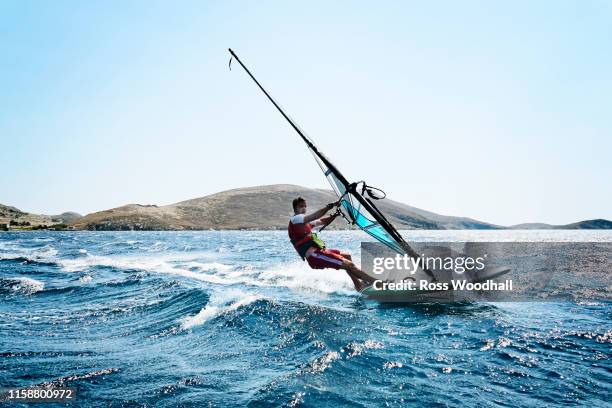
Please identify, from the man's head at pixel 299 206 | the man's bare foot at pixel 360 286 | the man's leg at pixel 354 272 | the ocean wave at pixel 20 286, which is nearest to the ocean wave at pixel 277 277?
the man's bare foot at pixel 360 286

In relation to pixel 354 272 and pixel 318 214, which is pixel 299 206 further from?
pixel 354 272

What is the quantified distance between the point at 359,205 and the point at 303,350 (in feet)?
20.6

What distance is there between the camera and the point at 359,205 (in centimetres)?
1366

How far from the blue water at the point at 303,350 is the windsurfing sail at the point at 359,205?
237 cm

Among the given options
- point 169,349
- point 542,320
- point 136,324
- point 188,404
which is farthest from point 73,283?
point 542,320

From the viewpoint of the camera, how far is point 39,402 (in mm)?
5961

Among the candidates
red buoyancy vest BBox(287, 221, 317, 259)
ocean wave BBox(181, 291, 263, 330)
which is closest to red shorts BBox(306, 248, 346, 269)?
red buoyancy vest BBox(287, 221, 317, 259)

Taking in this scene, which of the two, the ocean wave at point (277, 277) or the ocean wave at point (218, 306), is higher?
the ocean wave at point (218, 306)

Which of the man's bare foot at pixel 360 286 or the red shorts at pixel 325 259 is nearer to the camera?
the red shorts at pixel 325 259

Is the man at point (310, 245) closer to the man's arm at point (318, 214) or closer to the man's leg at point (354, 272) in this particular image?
the man's leg at point (354, 272)

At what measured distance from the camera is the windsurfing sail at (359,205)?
1291 cm

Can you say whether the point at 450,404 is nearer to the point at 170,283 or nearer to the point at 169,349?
the point at 169,349

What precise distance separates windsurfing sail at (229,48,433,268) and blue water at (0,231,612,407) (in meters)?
2.37

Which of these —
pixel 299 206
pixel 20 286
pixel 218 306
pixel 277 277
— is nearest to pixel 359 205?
pixel 299 206
